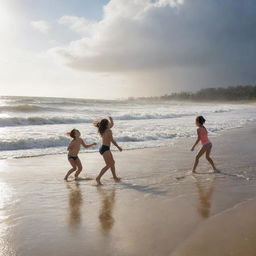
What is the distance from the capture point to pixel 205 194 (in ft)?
20.1

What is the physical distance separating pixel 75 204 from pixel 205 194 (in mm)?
2234

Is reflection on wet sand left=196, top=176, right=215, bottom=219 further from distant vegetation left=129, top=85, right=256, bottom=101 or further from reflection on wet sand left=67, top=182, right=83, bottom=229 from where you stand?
distant vegetation left=129, top=85, right=256, bottom=101

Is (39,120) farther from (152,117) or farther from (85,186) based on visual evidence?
(85,186)

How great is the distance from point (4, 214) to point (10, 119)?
17.7 metres

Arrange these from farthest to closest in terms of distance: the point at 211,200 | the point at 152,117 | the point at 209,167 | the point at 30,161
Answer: the point at 152,117
the point at 30,161
the point at 209,167
the point at 211,200

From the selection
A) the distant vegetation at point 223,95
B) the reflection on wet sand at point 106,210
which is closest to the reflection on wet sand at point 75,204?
the reflection on wet sand at point 106,210

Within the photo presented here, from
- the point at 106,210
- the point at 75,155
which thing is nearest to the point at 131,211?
the point at 106,210

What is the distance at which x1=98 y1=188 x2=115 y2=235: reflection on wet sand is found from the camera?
4535 millimetres

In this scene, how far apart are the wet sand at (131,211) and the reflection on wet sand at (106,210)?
0.04ft

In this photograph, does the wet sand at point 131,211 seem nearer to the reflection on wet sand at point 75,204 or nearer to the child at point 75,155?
the reflection on wet sand at point 75,204

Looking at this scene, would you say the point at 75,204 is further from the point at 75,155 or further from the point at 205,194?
the point at 75,155

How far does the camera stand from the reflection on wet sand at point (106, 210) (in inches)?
179

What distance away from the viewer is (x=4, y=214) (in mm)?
5070

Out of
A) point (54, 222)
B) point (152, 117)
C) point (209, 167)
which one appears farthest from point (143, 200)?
point (152, 117)
